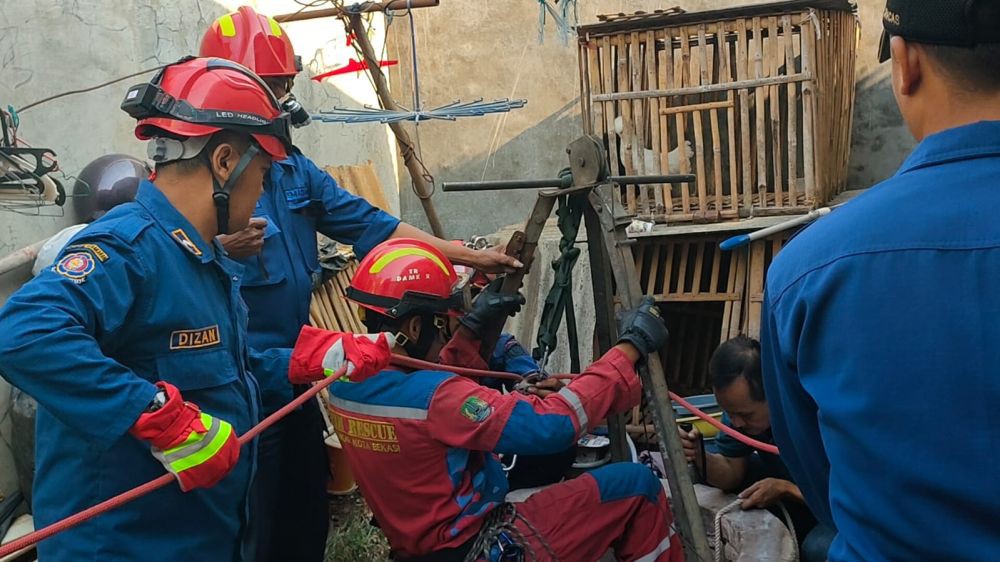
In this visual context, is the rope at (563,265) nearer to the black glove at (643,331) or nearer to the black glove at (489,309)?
the black glove at (489,309)

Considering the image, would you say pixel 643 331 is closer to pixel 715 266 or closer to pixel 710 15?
pixel 715 266

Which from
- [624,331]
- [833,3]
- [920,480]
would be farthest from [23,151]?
[833,3]

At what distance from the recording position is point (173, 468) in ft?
6.31

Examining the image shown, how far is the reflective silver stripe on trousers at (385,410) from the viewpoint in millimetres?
2750

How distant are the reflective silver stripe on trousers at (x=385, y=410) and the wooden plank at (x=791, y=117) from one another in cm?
447

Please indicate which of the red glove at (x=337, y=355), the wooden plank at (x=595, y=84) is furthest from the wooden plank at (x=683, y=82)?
the red glove at (x=337, y=355)

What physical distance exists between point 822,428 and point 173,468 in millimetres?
1452

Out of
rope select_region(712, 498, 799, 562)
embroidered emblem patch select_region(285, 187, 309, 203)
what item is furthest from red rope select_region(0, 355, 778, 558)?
embroidered emblem patch select_region(285, 187, 309, 203)

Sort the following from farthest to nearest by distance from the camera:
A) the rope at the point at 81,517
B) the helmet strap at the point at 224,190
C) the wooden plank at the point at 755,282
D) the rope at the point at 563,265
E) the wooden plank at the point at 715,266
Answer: the wooden plank at the point at 715,266
the wooden plank at the point at 755,282
the rope at the point at 563,265
the helmet strap at the point at 224,190
the rope at the point at 81,517

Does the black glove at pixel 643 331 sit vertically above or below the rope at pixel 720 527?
above

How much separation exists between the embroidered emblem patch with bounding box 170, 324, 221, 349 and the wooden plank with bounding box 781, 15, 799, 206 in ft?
16.8

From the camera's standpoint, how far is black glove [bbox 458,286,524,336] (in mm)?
3342

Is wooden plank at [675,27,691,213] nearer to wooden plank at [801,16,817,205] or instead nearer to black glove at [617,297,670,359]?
wooden plank at [801,16,817,205]

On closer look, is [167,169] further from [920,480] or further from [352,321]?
[352,321]
